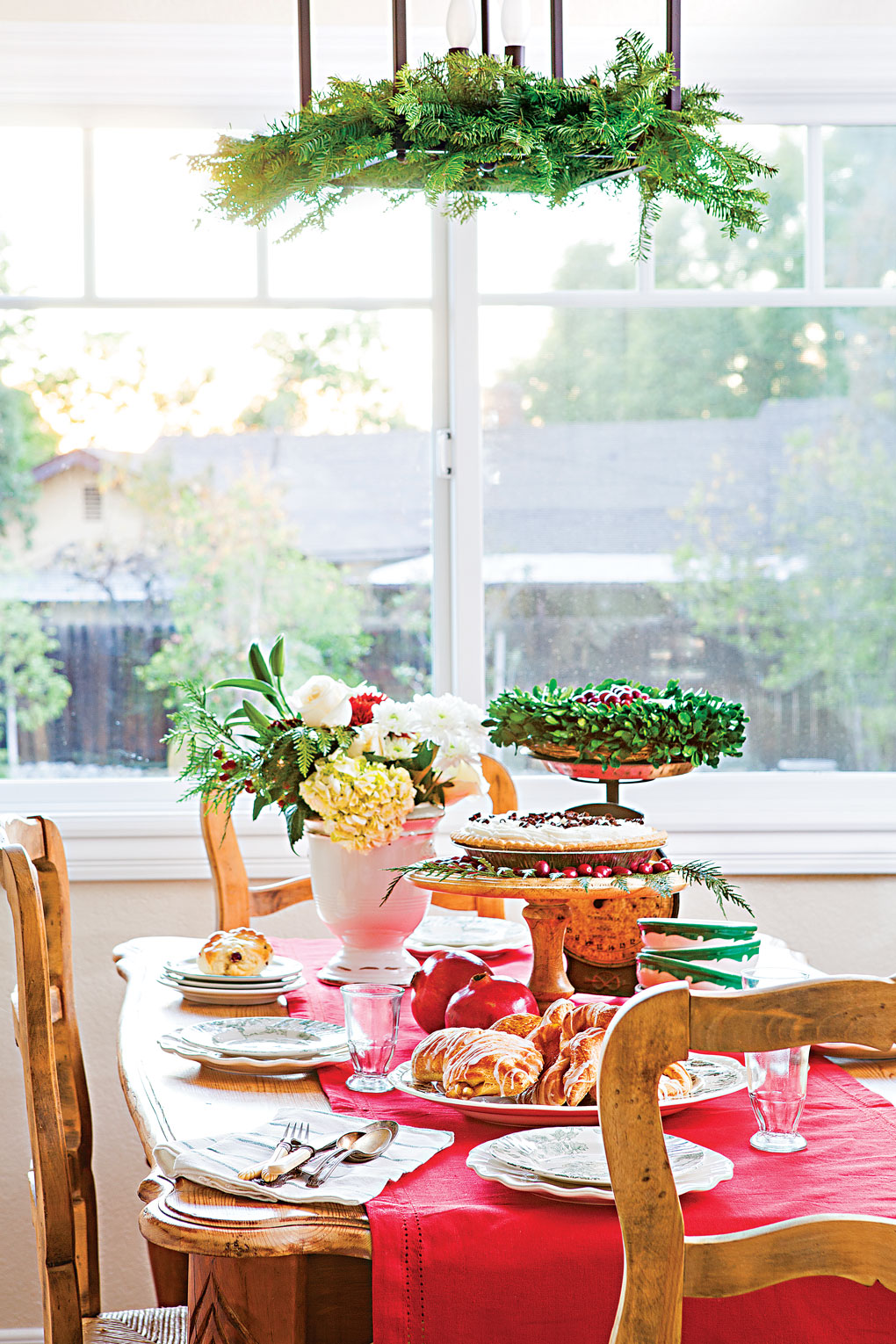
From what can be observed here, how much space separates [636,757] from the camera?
5.37ft

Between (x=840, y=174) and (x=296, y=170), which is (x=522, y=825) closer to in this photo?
(x=296, y=170)

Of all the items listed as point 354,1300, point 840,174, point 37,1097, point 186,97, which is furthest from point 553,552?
point 354,1300

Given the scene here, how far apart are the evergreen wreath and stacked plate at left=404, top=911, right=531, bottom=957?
39.1 inches

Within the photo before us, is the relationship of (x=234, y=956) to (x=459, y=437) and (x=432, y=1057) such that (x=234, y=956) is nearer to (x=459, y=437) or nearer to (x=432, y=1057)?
(x=432, y=1057)

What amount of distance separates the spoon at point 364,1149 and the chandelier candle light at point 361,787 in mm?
485

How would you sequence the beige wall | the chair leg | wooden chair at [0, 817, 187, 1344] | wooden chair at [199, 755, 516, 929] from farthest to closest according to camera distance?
the beige wall → wooden chair at [199, 755, 516, 929] → the chair leg → wooden chair at [0, 817, 187, 1344]

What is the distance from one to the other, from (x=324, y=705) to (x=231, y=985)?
1.21 feet

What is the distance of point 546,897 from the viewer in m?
1.34

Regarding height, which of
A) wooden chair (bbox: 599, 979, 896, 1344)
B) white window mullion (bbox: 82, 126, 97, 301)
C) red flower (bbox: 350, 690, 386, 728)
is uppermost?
white window mullion (bbox: 82, 126, 97, 301)

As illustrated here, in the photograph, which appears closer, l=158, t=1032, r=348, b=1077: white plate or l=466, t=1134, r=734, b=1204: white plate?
l=466, t=1134, r=734, b=1204: white plate

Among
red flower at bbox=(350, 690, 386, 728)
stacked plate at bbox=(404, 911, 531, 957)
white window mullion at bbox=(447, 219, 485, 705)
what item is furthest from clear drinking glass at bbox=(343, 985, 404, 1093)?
white window mullion at bbox=(447, 219, 485, 705)

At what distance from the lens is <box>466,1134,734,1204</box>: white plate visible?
36.2 inches

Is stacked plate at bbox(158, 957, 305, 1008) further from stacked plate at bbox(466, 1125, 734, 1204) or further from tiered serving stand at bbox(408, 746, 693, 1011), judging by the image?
stacked plate at bbox(466, 1125, 734, 1204)

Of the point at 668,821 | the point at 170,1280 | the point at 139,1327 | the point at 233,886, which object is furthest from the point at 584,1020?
the point at 668,821
